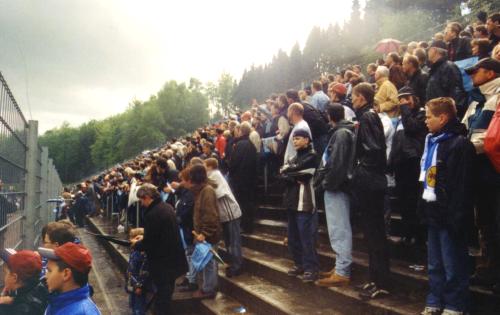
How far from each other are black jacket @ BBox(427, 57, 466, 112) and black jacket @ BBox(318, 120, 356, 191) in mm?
1271

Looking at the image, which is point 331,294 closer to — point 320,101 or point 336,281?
point 336,281

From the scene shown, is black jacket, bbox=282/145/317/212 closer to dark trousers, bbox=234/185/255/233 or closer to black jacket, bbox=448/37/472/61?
dark trousers, bbox=234/185/255/233

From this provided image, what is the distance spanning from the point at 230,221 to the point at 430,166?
352 centimetres

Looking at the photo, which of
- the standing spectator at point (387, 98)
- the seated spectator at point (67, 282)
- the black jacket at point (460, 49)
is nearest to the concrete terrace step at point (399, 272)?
the standing spectator at point (387, 98)

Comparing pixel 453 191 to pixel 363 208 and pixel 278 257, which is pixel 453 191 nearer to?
pixel 363 208

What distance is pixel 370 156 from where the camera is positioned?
4711 mm

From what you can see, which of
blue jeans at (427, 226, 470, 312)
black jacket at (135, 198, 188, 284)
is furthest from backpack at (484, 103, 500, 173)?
black jacket at (135, 198, 188, 284)

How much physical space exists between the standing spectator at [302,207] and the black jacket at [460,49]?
4.21 m

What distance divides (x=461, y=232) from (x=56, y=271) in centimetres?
311

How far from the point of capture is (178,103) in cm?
8525

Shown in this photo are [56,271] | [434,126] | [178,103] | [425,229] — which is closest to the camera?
[56,271]

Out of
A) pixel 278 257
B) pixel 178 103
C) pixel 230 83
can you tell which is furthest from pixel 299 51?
pixel 278 257

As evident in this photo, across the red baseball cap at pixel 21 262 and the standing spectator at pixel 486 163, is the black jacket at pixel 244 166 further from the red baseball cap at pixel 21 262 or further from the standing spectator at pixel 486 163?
the red baseball cap at pixel 21 262

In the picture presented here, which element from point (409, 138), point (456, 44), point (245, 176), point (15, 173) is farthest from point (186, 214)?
point (456, 44)
